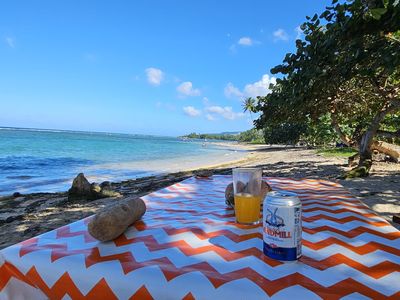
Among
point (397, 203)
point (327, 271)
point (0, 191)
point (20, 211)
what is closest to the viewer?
point (327, 271)

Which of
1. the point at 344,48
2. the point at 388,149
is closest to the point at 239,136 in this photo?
the point at 388,149

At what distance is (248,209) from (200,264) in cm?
50

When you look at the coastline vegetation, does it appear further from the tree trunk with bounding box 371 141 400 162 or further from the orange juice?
the orange juice

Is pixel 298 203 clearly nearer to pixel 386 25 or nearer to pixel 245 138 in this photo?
pixel 386 25

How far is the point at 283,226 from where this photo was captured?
1.07m

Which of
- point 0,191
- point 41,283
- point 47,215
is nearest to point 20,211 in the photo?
point 47,215

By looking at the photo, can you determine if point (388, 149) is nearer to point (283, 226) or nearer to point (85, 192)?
point (85, 192)

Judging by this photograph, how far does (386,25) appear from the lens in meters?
3.23

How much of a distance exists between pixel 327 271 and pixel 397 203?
510 cm

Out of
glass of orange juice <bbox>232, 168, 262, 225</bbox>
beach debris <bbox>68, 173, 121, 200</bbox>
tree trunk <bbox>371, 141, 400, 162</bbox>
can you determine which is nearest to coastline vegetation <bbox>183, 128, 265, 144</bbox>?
tree trunk <bbox>371, 141, 400, 162</bbox>

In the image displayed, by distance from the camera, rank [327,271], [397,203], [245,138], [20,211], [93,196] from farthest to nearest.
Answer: [245,138] → [93,196] → [20,211] → [397,203] → [327,271]

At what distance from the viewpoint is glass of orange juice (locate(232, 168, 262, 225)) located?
154cm

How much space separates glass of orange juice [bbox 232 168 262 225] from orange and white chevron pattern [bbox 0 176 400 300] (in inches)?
2.7

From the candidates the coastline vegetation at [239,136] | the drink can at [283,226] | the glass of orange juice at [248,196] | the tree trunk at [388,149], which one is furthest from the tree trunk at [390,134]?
the coastline vegetation at [239,136]
